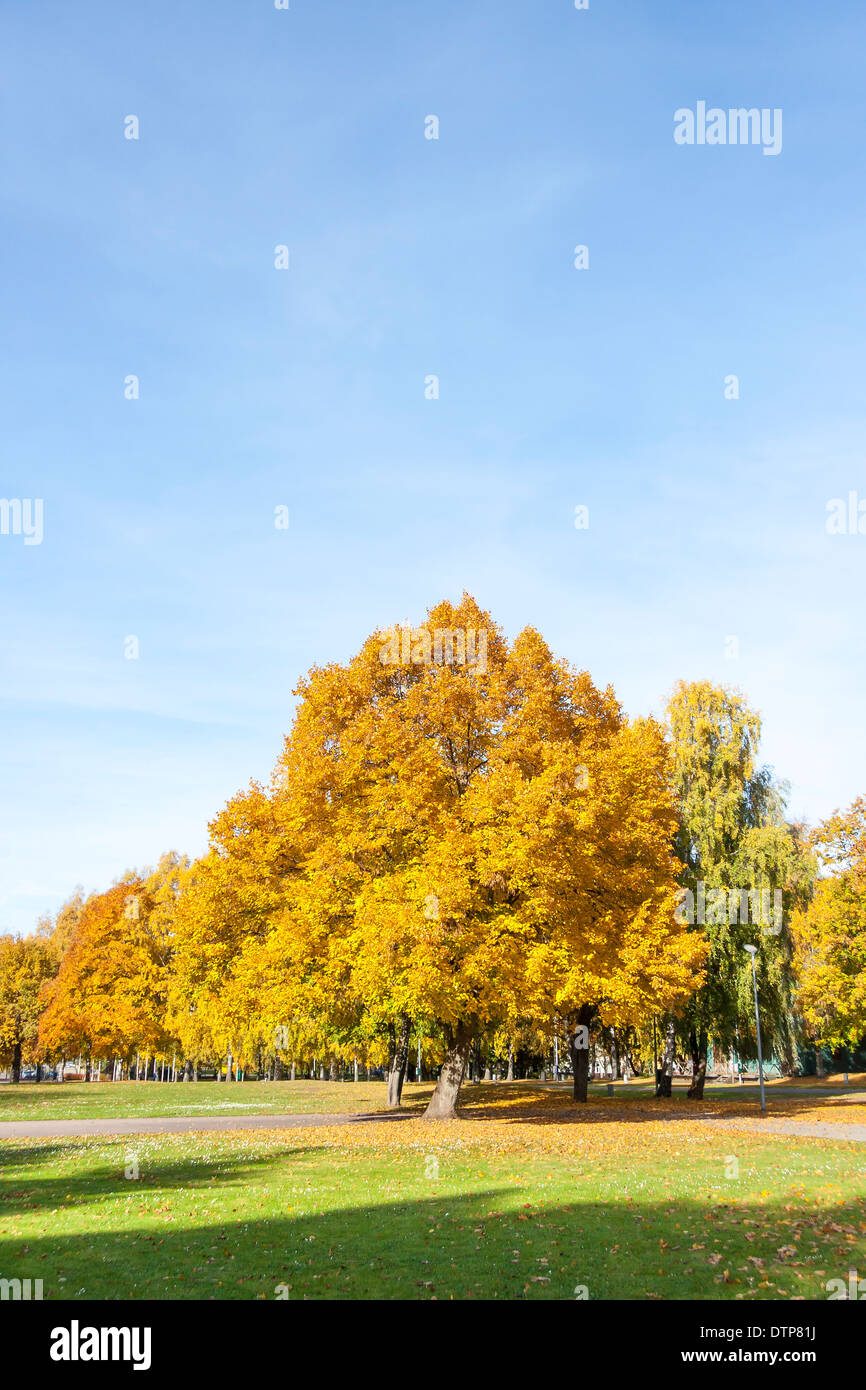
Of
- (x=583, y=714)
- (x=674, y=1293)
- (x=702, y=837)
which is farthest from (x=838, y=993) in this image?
(x=674, y=1293)

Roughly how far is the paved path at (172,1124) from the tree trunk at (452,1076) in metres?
2.20

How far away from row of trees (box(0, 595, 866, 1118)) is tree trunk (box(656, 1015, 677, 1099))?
0.54 ft

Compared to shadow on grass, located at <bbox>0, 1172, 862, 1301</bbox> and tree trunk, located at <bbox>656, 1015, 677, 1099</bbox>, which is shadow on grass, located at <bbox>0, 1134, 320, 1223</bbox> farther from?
tree trunk, located at <bbox>656, 1015, 677, 1099</bbox>

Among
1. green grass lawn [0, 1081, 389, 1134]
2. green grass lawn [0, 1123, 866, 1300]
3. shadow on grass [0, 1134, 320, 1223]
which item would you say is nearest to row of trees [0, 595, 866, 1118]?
green grass lawn [0, 1081, 389, 1134]

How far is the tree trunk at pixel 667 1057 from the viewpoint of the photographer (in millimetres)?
39984

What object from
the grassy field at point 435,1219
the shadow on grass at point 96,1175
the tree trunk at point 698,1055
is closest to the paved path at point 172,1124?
the grassy field at point 435,1219

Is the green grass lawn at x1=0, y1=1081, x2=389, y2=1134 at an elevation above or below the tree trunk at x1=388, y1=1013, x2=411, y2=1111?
below

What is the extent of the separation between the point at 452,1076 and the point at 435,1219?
18.2 meters

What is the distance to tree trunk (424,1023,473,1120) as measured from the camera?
29.1 metres

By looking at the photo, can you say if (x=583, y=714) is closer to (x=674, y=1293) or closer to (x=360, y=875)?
(x=360, y=875)

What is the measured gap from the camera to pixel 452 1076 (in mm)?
29672
